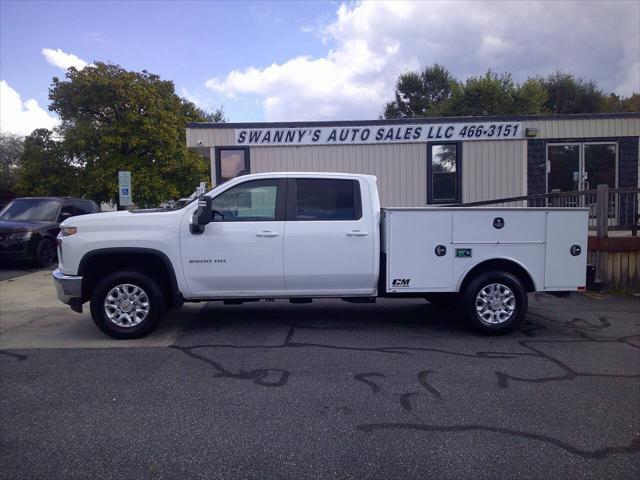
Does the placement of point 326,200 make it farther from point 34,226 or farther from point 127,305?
point 34,226

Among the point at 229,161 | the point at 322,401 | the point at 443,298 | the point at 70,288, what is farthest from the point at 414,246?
the point at 229,161

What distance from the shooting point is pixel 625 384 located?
5.09 m

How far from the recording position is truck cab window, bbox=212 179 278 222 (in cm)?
667

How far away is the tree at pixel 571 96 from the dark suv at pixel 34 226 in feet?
115

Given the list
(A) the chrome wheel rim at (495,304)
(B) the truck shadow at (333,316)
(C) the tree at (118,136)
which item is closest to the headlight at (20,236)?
(B) the truck shadow at (333,316)

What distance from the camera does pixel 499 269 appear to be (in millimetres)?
6906

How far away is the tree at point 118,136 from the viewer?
101ft

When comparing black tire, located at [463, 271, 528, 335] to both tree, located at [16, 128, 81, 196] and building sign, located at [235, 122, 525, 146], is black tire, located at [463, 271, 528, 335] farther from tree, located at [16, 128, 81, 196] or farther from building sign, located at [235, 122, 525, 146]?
tree, located at [16, 128, 81, 196]

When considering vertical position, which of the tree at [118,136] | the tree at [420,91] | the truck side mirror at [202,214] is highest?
the tree at [420,91]

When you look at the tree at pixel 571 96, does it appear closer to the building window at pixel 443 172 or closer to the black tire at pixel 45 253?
the building window at pixel 443 172

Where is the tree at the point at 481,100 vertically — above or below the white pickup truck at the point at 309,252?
above

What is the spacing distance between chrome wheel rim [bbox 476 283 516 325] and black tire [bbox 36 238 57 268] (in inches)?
435

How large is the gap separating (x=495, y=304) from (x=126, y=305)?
14.9 ft

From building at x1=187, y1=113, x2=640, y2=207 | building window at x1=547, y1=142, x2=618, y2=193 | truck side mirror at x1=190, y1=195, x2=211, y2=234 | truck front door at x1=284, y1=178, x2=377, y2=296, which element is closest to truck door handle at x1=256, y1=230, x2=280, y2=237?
truck front door at x1=284, y1=178, x2=377, y2=296
